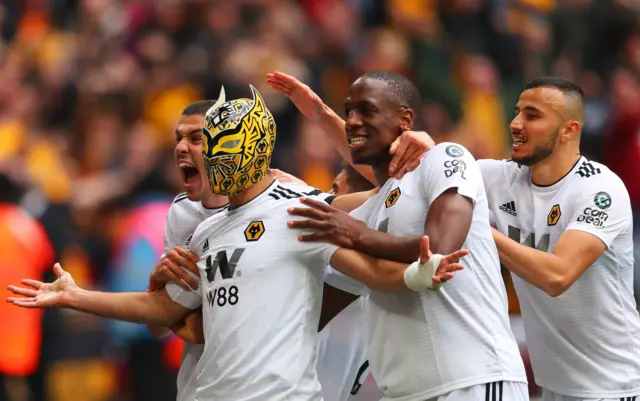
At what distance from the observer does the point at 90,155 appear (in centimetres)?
1249

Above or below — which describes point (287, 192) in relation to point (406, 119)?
below

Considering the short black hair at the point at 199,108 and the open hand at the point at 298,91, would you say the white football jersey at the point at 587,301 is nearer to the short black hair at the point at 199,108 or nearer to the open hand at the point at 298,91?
the open hand at the point at 298,91

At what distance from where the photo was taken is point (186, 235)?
689 centimetres

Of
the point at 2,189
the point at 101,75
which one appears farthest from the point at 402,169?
the point at 101,75

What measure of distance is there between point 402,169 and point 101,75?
26.1 ft

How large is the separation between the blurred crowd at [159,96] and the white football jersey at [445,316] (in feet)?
15.3

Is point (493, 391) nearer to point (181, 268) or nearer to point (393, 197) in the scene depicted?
point (393, 197)

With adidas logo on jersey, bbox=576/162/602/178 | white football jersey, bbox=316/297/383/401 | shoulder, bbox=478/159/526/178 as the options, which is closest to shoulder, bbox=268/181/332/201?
white football jersey, bbox=316/297/383/401

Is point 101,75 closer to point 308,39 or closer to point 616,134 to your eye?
point 308,39

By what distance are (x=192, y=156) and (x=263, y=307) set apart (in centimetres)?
141

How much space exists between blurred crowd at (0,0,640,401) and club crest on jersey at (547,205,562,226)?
4457mm

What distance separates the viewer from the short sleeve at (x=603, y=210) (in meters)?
6.60

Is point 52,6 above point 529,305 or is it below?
above

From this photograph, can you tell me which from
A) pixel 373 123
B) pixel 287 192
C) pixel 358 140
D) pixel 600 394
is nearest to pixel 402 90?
pixel 373 123
